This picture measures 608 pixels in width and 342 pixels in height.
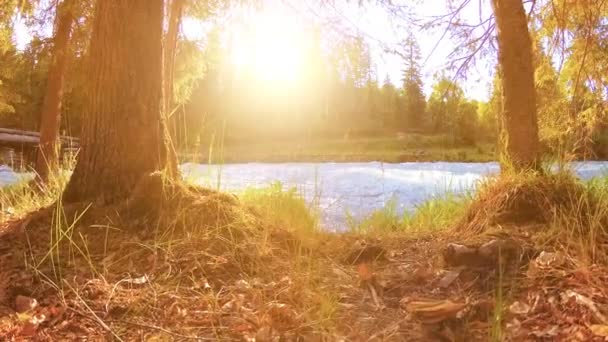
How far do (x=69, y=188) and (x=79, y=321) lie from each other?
165cm

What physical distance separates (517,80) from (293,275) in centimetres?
253

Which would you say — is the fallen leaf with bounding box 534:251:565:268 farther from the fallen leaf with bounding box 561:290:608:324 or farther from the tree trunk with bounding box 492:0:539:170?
the tree trunk with bounding box 492:0:539:170

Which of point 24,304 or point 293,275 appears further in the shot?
point 293,275

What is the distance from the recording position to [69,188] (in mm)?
3350

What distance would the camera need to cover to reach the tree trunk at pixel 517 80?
3.74m

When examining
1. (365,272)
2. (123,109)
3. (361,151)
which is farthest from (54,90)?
(361,151)

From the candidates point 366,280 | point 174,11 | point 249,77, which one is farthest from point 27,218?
point 249,77

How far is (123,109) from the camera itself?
3.30 m

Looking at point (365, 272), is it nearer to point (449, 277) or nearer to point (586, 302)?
Answer: point (449, 277)

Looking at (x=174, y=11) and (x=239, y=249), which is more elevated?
(x=174, y=11)

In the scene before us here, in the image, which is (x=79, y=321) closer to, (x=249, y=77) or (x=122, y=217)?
(x=122, y=217)

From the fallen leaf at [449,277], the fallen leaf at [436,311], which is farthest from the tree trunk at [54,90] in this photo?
the fallen leaf at [436,311]

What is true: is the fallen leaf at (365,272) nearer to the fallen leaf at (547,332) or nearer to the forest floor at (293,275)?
the forest floor at (293,275)

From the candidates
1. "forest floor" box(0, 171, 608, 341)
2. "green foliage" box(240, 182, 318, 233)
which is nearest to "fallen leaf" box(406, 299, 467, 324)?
"forest floor" box(0, 171, 608, 341)
